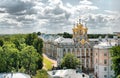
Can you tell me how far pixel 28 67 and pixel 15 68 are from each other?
1.45 meters

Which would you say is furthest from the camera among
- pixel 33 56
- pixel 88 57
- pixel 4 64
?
pixel 88 57

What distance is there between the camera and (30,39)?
128ft

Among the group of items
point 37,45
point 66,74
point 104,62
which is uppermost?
point 66,74

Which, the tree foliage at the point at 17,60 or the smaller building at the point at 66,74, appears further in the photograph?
the tree foliage at the point at 17,60

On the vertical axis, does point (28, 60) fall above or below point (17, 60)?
below

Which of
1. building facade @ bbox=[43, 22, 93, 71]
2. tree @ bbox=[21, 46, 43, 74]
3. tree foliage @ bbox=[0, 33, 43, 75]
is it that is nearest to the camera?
tree foliage @ bbox=[0, 33, 43, 75]

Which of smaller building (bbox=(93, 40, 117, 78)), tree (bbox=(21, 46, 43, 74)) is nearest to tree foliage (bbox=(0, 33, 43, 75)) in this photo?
tree (bbox=(21, 46, 43, 74))

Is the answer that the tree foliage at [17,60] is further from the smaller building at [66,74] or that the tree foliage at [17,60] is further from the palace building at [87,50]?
the palace building at [87,50]

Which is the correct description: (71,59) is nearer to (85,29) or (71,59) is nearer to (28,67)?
(28,67)

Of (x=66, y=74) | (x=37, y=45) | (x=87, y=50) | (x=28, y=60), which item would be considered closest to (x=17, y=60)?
(x=28, y=60)

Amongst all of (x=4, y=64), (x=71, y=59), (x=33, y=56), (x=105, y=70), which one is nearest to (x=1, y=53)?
(x=4, y=64)

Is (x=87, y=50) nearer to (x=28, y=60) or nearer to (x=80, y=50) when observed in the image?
(x=80, y=50)

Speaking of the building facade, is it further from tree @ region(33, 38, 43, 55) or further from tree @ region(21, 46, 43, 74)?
tree @ region(21, 46, 43, 74)

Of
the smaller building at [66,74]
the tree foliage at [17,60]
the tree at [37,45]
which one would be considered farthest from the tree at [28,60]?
the tree at [37,45]
